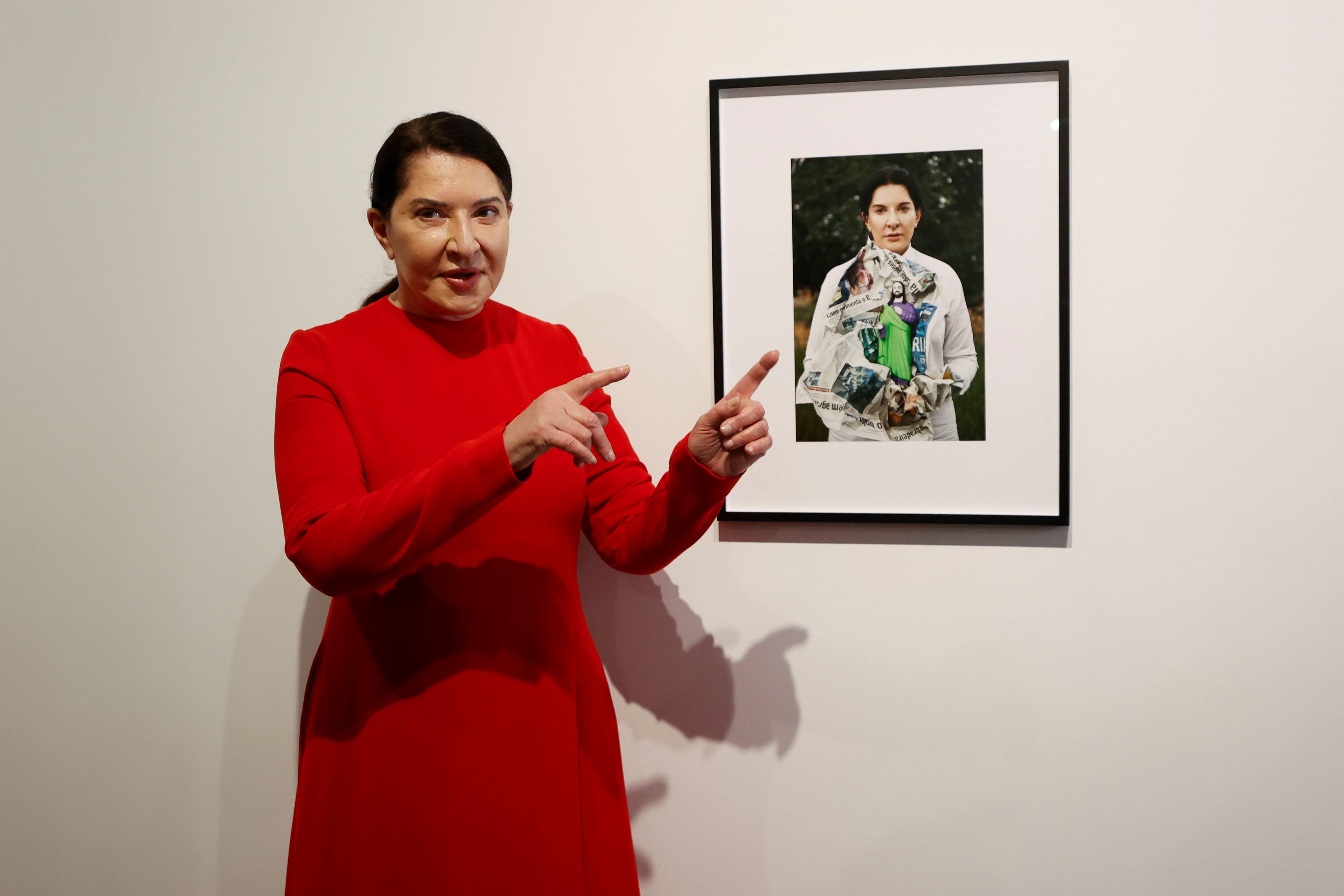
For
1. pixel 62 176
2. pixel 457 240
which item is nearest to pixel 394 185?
pixel 457 240

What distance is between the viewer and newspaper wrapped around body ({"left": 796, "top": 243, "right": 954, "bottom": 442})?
3.88 feet

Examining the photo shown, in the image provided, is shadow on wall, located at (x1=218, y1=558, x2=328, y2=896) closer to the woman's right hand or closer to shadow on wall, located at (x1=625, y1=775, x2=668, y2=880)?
shadow on wall, located at (x1=625, y1=775, x2=668, y2=880)

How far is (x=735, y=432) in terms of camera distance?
913 millimetres

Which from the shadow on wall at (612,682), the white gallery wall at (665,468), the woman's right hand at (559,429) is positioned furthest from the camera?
the shadow on wall at (612,682)

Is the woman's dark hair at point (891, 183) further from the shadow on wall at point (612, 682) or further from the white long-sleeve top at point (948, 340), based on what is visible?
the shadow on wall at point (612, 682)

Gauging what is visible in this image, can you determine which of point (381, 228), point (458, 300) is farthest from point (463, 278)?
point (381, 228)

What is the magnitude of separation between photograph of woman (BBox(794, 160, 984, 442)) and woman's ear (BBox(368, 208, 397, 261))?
0.55m

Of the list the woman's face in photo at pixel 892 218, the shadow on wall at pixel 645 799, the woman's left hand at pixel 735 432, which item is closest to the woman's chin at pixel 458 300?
the woman's left hand at pixel 735 432

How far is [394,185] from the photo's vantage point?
0.95m

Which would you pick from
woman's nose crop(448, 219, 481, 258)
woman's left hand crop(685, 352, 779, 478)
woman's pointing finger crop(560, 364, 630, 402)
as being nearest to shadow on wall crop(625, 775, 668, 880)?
woman's left hand crop(685, 352, 779, 478)

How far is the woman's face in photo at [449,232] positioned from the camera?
93cm

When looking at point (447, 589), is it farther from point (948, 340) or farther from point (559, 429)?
point (948, 340)

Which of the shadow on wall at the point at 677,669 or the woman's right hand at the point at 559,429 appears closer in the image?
the woman's right hand at the point at 559,429

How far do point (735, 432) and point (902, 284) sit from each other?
0.42m
